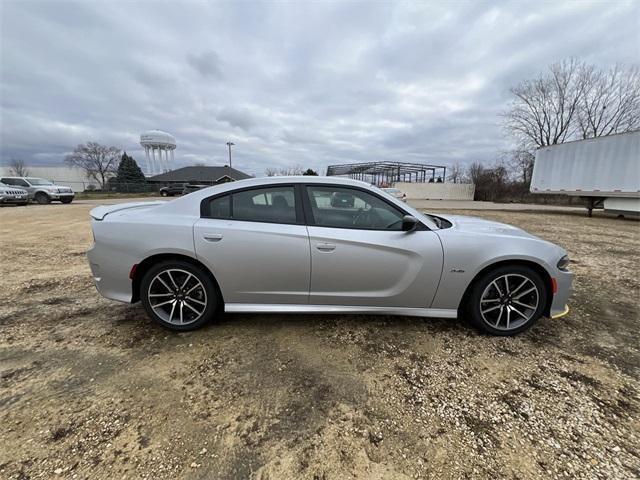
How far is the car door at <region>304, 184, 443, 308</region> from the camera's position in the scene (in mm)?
2500

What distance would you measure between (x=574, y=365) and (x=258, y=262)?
2681mm

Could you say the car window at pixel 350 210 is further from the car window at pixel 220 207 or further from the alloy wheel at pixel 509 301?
the alloy wheel at pixel 509 301

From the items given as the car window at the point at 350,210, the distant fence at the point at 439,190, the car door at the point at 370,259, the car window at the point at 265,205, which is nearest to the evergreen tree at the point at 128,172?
the distant fence at the point at 439,190

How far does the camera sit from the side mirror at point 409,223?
2480 millimetres

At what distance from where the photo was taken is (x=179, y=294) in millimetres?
2666

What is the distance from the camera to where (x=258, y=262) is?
8.30 feet

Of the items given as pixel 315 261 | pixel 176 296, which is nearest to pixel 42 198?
pixel 176 296

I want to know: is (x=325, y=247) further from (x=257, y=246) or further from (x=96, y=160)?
(x=96, y=160)

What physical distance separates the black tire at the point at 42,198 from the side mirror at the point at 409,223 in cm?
2271

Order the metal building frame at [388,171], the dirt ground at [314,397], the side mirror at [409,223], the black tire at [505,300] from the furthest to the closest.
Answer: the metal building frame at [388,171] < the black tire at [505,300] < the side mirror at [409,223] < the dirt ground at [314,397]

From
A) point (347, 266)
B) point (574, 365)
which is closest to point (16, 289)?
point (347, 266)

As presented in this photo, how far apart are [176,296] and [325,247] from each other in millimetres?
1457

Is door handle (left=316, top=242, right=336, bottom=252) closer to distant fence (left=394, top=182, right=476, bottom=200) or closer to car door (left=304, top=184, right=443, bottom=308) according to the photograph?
car door (left=304, top=184, right=443, bottom=308)

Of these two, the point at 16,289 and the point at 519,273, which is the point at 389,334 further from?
the point at 16,289
